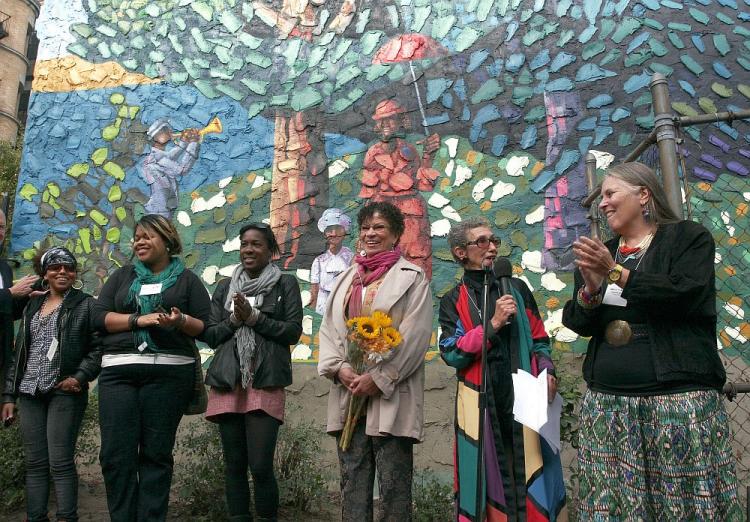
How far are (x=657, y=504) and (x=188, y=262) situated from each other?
4742mm

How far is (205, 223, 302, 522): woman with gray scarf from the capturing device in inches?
144

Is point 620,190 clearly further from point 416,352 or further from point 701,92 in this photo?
point 701,92

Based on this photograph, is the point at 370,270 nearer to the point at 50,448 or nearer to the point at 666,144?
the point at 666,144

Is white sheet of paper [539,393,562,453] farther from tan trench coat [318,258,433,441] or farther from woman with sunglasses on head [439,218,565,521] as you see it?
tan trench coat [318,258,433,441]

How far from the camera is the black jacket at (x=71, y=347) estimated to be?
3998 mm

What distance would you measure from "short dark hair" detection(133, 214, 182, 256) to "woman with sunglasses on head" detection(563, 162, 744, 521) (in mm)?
2440

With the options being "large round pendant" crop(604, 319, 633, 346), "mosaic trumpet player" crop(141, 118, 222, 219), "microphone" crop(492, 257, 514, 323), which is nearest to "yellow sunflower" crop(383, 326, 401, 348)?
"microphone" crop(492, 257, 514, 323)

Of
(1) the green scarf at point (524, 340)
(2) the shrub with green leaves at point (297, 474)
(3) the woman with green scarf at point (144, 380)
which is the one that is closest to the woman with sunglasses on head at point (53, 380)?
(3) the woman with green scarf at point (144, 380)

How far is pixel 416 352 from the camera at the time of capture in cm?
343

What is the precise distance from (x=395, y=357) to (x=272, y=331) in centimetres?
78

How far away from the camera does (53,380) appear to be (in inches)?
155

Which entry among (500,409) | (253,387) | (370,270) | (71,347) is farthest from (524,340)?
(71,347)

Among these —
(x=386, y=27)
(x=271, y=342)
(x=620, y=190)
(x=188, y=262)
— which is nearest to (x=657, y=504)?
(x=620, y=190)

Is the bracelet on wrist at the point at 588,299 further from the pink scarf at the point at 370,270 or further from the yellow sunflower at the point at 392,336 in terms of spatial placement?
the pink scarf at the point at 370,270
